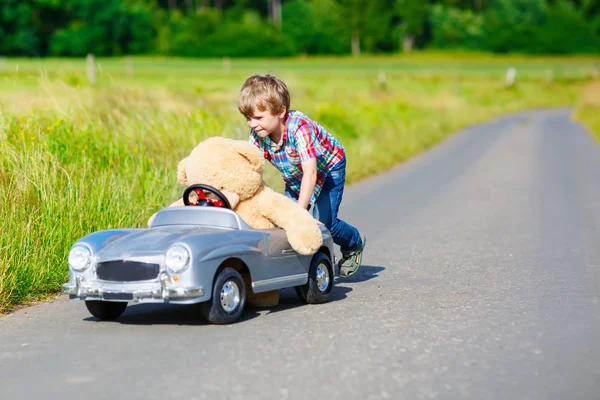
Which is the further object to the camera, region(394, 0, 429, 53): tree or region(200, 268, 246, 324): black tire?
region(394, 0, 429, 53): tree

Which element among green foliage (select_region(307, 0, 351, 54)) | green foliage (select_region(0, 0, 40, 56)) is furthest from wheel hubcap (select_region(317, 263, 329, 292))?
green foliage (select_region(307, 0, 351, 54))

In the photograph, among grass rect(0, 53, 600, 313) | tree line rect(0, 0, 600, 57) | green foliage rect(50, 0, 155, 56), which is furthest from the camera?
tree line rect(0, 0, 600, 57)

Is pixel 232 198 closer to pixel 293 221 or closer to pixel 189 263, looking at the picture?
pixel 293 221

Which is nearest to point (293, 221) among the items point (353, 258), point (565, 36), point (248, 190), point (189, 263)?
point (248, 190)

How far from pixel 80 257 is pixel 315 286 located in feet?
5.42

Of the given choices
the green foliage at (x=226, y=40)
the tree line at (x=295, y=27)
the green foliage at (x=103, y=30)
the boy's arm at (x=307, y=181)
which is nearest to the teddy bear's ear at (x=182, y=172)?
the boy's arm at (x=307, y=181)

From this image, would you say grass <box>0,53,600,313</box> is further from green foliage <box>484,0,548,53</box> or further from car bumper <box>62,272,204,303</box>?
green foliage <box>484,0,548,53</box>

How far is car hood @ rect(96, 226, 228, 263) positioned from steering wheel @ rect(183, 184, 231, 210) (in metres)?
0.24

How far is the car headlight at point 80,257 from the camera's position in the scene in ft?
19.8

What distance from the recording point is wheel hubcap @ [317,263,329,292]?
23.1ft

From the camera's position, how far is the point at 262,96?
6.79m

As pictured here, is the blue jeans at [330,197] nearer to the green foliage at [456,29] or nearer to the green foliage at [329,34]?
the green foliage at [329,34]

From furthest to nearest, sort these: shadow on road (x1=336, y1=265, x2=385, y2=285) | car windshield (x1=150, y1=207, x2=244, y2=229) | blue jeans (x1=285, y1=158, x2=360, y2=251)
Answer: shadow on road (x1=336, y1=265, x2=385, y2=285)
blue jeans (x1=285, y1=158, x2=360, y2=251)
car windshield (x1=150, y1=207, x2=244, y2=229)

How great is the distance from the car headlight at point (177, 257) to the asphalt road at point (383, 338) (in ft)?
1.39
